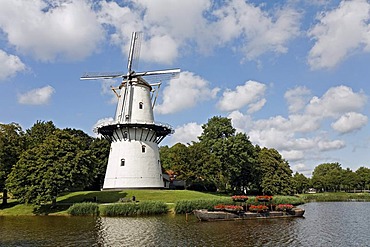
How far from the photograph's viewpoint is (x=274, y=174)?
6266cm

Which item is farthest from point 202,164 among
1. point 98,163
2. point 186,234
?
point 186,234

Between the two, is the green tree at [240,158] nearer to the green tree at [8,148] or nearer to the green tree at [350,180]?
the green tree at [8,148]

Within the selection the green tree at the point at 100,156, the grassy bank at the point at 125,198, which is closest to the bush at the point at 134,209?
the grassy bank at the point at 125,198

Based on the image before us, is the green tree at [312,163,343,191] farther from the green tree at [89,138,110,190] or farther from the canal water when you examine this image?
the canal water

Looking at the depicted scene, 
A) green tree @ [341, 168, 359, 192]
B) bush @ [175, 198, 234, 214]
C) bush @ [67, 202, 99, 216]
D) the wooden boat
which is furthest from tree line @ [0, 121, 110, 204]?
green tree @ [341, 168, 359, 192]

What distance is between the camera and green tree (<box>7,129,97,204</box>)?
36.2 meters

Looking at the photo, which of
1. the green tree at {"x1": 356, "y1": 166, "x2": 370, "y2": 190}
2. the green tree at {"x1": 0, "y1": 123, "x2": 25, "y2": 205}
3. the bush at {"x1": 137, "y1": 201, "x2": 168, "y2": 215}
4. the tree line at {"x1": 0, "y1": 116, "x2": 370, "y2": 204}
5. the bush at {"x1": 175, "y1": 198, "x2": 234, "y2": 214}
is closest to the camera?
the bush at {"x1": 175, "y1": 198, "x2": 234, "y2": 214}

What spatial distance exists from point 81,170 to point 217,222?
17226 millimetres

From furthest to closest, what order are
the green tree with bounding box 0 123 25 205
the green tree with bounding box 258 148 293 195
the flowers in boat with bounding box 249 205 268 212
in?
the green tree with bounding box 258 148 293 195 → the green tree with bounding box 0 123 25 205 → the flowers in boat with bounding box 249 205 268 212

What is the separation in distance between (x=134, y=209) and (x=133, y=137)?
16314 millimetres

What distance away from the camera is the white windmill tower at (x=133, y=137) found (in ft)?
159

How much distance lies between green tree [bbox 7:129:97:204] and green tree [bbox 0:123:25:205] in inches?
124

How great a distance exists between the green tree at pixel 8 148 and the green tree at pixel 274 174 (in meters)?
39.6

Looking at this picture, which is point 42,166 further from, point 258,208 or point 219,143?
point 219,143
